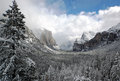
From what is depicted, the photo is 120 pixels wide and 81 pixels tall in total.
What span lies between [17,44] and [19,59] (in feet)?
3.58

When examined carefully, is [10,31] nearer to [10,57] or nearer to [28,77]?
[10,57]

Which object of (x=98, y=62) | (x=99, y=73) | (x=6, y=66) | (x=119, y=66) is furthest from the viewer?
(x=98, y=62)

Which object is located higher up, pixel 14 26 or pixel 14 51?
pixel 14 26

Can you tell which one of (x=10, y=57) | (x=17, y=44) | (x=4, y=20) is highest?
(x=4, y=20)

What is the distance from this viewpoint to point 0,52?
27.4ft

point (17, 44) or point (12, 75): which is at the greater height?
point (17, 44)

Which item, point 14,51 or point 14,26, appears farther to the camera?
point 14,26

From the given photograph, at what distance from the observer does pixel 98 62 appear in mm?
67188

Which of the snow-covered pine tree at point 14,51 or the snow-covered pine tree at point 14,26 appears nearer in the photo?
the snow-covered pine tree at point 14,51

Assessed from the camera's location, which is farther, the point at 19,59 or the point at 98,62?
the point at 98,62

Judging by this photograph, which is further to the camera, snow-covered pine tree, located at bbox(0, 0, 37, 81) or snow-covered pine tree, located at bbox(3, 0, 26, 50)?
snow-covered pine tree, located at bbox(3, 0, 26, 50)

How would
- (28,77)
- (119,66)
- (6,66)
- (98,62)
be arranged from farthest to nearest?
(98,62) < (119,66) < (28,77) < (6,66)

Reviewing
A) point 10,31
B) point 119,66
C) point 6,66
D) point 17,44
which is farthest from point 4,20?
point 119,66

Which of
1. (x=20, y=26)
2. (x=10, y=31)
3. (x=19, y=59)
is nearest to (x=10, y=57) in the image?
(x=19, y=59)
